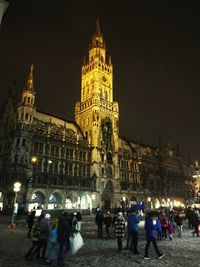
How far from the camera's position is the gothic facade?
172ft

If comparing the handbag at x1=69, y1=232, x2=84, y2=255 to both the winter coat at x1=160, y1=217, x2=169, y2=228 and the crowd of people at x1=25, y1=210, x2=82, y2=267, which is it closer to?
the crowd of people at x1=25, y1=210, x2=82, y2=267

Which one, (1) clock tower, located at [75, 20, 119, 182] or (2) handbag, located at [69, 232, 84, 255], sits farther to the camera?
(1) clock tower, located at [75, 20, 119, 182]

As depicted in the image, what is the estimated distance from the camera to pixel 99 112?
72000 millimetres

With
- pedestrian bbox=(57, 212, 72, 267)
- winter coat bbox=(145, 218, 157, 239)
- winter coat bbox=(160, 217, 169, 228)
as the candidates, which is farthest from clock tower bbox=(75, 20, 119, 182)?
pedestrian bbox=(57, 212, 72, 267)

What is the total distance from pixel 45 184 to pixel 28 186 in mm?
4932

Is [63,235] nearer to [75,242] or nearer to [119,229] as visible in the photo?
[75,242]

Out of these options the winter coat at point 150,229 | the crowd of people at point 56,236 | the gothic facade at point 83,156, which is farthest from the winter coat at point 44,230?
the gothic facade at point 83,156

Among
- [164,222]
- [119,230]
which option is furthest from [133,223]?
[164,222]

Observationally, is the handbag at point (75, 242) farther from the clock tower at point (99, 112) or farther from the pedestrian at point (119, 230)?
the clock tower at point (99, 112)

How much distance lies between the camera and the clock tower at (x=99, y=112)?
221 feet

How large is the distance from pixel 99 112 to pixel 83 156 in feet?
50.6

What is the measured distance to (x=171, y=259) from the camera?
11.1 meters

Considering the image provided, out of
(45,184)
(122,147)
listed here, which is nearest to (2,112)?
(45,184)

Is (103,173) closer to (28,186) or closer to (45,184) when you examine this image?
(45,184)
